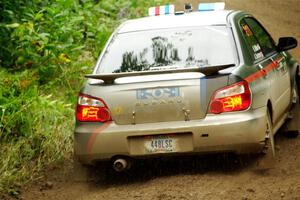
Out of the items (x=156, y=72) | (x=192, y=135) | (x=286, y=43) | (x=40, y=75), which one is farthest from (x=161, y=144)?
(x=40, y=75)

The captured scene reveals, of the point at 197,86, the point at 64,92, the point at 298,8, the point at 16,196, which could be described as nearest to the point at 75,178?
the point at 16,196

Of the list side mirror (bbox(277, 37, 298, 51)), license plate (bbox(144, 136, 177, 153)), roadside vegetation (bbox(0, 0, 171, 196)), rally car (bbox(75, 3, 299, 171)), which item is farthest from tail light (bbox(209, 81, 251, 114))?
roadside vegetation (bbox(0, 0, 171, 196))

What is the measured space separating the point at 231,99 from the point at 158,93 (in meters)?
0.65

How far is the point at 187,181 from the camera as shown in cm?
604

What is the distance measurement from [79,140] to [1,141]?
1.34m

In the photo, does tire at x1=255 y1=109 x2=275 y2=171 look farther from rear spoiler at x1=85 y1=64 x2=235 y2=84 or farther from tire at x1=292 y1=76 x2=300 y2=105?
tire at x1=292 y1=76 x2=300 y2=105

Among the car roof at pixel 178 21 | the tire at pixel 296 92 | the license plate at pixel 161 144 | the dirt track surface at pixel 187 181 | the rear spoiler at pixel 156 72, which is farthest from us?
the tire at pixel 296 92

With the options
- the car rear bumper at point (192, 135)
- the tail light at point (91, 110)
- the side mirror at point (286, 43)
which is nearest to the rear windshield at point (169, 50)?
the tail light at point (91, 110)

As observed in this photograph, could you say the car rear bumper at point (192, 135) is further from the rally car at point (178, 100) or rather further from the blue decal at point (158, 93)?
the blue decal at point (158, 93)

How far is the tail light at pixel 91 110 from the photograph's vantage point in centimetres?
610

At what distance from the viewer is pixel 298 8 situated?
1927 cm

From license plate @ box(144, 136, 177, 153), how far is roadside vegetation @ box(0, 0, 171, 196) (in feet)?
4.67

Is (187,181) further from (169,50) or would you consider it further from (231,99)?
(169,50)

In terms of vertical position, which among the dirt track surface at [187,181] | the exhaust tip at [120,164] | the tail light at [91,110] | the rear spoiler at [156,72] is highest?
the rear spoiler at [156,72]
